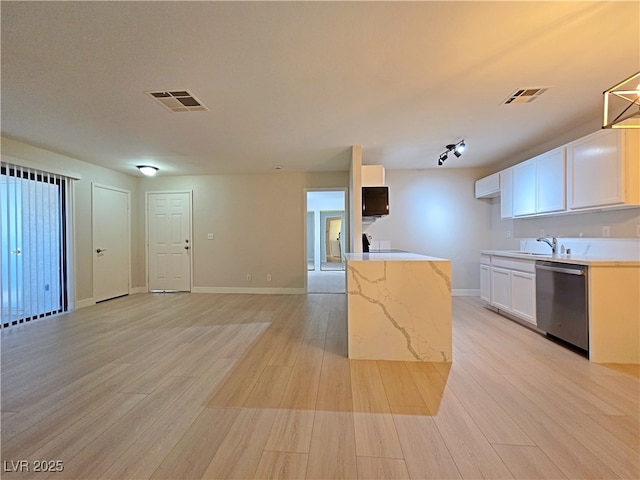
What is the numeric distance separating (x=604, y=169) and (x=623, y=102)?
0.69 m

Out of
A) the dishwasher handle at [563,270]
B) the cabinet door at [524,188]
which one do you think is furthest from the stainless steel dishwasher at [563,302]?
the cabinet door at [524,188]

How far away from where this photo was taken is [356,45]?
2.01 m

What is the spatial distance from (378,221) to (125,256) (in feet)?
16.6

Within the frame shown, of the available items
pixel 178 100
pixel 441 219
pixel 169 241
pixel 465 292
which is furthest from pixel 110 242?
pixel 465 292

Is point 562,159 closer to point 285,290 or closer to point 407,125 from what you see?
point 407,125

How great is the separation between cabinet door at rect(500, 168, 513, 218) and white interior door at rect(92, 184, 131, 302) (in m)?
6.84

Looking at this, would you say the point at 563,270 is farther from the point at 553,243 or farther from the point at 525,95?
the point at 525,95

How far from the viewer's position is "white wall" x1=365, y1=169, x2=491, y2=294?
18.7ft

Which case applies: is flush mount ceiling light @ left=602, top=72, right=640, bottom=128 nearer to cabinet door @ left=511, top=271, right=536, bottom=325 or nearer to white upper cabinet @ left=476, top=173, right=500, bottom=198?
white upper cabinet @ left=476, top=173, right=500, bottom=198

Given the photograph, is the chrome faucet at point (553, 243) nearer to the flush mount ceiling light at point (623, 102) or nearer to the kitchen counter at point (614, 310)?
the kitchen counter at point (614, 310)

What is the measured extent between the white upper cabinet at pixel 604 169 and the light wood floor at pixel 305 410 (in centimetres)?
160

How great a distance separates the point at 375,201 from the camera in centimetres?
436

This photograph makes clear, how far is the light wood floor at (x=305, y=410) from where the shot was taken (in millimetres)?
1489

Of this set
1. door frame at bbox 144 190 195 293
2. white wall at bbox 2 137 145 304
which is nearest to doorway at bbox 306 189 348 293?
door frame at bbox 144 190 195 293
